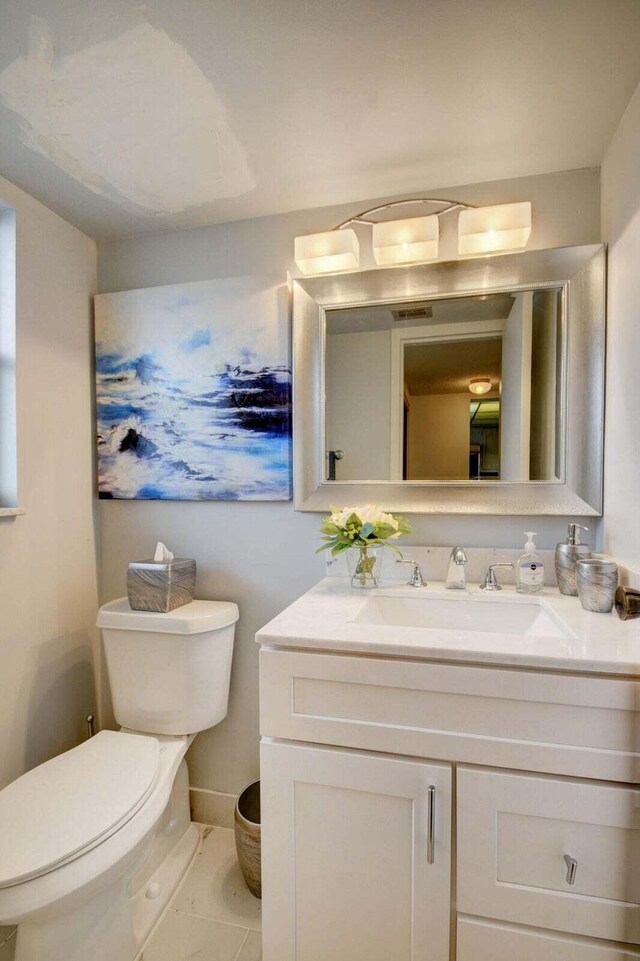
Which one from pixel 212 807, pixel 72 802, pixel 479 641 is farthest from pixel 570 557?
pixel 212 807

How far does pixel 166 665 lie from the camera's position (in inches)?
55.7

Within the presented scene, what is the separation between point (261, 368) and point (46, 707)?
51.0 inches

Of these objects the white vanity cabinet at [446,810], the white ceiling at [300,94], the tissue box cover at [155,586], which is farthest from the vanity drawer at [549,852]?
the white ceiling at [300,94]

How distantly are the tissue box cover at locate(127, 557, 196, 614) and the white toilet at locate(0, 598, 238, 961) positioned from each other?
0.03m

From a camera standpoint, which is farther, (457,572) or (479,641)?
(457,572)

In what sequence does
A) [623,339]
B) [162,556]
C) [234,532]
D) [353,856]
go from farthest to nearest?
[234,532], [162,556], [623,339], [353,856]

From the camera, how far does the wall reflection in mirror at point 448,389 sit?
136 centimetres

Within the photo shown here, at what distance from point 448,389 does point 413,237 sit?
0.47 meters

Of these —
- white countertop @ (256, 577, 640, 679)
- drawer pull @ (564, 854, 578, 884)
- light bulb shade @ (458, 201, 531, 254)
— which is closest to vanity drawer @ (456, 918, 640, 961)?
drawer pull @ (564, 854, 578, 884)

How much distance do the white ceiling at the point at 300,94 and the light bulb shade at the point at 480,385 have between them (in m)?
0.59

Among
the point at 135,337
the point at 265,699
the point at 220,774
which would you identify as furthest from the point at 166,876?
the point at 135,337

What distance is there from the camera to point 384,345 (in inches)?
58.2

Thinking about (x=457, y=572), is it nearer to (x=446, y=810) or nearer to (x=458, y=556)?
(x=458, y=556)

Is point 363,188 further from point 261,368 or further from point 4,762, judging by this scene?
point 4,762
